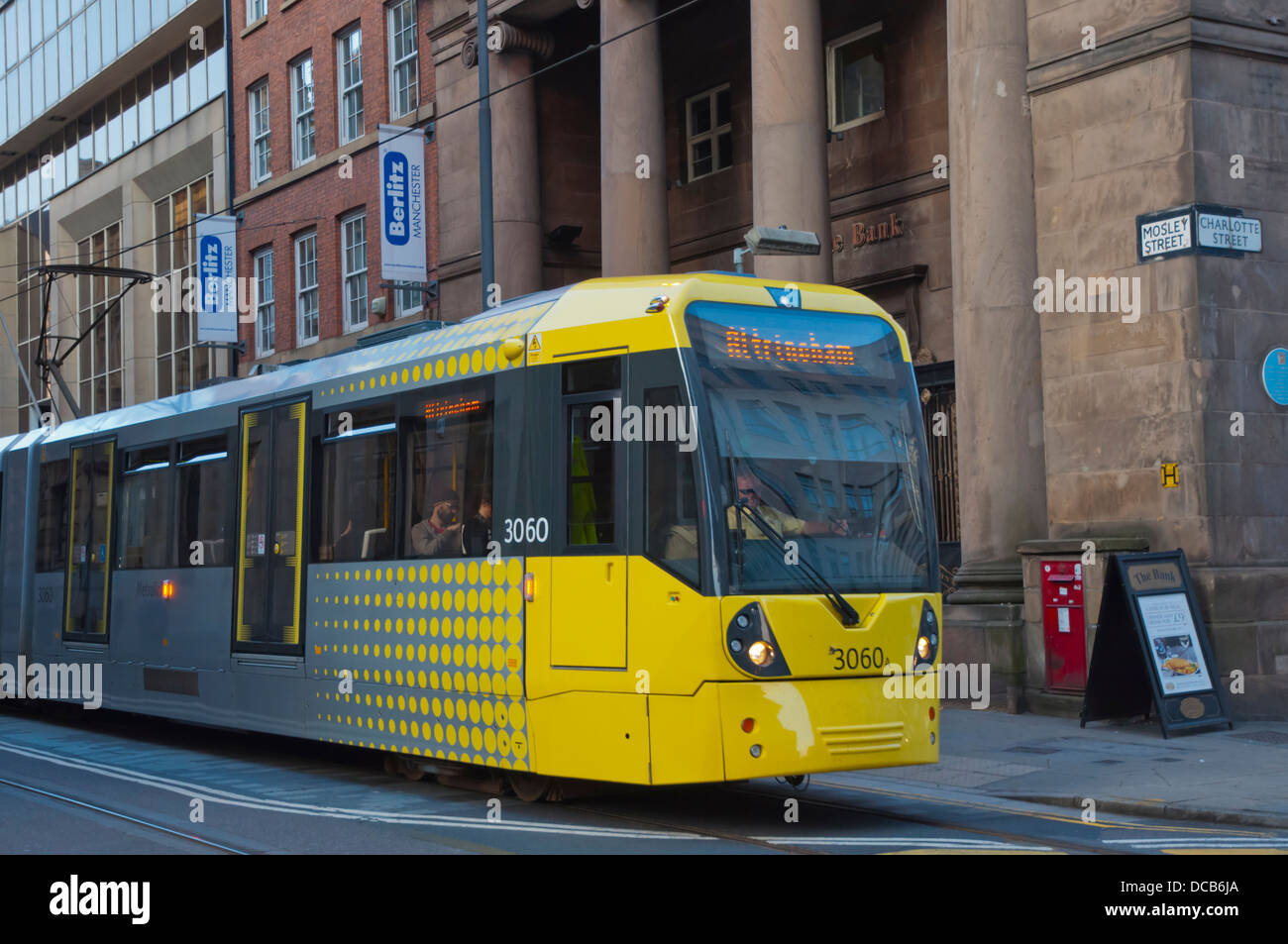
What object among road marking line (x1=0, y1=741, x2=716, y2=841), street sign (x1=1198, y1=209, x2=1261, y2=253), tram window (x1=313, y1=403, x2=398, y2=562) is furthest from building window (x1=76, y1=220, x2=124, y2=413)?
street sign (x1=1198, y1=209, x2=1261, y2=253)

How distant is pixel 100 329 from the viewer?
4309 centimetres

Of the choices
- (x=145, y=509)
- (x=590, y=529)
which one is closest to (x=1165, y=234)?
(x=590, y=529)

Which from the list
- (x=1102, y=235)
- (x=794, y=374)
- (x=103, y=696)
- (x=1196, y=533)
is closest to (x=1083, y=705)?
(x=1196, y=533)

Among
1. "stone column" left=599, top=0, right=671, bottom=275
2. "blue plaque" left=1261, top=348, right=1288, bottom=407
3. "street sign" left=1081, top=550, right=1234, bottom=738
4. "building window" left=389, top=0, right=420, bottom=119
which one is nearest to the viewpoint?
"street sign" left=1081, top=550, right=1234, bottom=738

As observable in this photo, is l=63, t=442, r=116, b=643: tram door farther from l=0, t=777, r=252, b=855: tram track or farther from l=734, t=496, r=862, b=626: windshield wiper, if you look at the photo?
l=734, t=496, r=862, b=626: windshield wiper

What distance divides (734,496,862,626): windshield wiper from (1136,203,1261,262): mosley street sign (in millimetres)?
6999

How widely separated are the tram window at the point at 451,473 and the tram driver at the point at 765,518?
2.05m

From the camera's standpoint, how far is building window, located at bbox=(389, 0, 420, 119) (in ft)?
93.2

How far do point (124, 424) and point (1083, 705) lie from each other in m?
9.99

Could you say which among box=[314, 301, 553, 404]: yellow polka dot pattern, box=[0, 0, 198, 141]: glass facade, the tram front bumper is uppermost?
box=[0, 0, 198, 141]: glass facade

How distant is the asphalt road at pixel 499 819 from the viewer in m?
9.18

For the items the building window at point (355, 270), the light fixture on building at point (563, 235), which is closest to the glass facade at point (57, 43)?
the building window at point (355, 270)

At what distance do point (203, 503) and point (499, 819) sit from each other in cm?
588

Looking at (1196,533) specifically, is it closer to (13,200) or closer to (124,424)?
(124,424)
